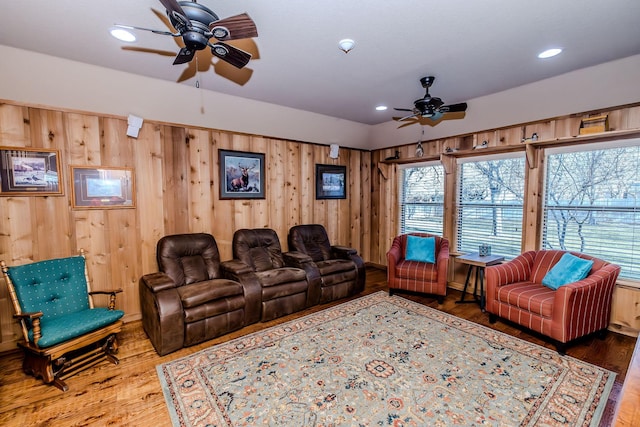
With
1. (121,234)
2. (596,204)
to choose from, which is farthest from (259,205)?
(596,204)

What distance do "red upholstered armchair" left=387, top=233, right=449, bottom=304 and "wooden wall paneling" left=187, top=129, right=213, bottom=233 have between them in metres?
2.66

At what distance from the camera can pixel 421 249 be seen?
4238 millimetres

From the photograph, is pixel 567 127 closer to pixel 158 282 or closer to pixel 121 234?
→ pixel 158 282

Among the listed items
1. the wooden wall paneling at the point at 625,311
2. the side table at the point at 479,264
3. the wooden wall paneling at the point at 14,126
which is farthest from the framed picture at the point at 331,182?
the wooden wall paneling at the point at 625,311

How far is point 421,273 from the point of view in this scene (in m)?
3.93

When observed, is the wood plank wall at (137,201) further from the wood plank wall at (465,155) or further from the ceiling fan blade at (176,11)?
the ceiling fan blade at (176,11)

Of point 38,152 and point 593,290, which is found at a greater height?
point 38,152

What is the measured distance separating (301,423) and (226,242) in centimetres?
269

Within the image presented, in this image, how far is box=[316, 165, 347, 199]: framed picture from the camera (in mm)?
5113

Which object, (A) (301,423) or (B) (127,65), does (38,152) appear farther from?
(A) (301,423)

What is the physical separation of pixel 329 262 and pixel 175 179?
2.34 m

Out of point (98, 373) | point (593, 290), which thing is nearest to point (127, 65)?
point (98, 373)

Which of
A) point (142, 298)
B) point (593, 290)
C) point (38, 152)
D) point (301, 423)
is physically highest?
point (38, 152)

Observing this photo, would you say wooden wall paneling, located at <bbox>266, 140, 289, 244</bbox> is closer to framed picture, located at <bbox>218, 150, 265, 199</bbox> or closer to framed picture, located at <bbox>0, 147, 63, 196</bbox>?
framed picture, located at <bbox>218, 150, 265, 199</bbox>
